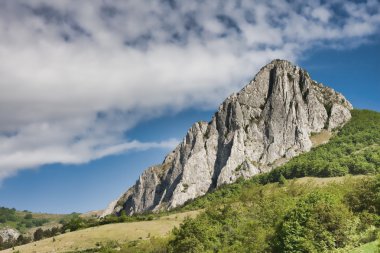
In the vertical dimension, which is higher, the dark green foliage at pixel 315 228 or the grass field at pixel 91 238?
the grass field at pixel 91 238

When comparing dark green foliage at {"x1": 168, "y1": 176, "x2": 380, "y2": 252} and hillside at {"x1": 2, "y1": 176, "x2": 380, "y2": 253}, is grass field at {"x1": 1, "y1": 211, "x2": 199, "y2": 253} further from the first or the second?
dark green foliage at {"x1": 168, "y1": 176, "x2": 380, "y2": 252}

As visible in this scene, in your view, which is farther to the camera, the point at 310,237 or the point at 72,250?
the point at 72,250

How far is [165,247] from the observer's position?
13150cm

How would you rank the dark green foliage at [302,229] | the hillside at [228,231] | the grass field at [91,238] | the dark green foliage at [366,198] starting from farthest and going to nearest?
1. the grass field at [91,238]
2. the dark green foliage at [366,198]
3. the hillside at [228,231]
4. the dark green foliage at [302,229]

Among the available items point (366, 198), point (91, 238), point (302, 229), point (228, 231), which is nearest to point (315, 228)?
point (302, 229)

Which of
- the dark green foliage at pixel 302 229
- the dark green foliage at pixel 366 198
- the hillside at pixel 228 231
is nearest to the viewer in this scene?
the dark green foliage at pixel 302 229

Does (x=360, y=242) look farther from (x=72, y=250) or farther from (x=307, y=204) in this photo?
(x=72, y=250)

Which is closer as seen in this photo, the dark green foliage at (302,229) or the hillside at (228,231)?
the dark green foliage at (302,229)

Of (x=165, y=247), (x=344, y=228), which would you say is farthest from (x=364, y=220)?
(x=165, y=247)

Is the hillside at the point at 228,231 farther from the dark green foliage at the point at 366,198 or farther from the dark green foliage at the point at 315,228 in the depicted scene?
the dark green foliage at the point at 366,198

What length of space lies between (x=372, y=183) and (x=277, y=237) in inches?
1052

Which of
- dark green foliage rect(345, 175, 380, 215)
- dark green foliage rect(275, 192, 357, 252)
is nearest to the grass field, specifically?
dark green foliage rect(345, 175, 380, 215)

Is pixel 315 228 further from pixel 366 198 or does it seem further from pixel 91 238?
pixel 91 238

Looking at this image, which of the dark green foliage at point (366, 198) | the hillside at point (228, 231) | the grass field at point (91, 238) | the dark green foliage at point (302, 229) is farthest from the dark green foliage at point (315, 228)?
the grass field at point (91, 238)
